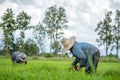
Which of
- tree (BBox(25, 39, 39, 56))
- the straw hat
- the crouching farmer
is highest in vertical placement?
the straw hat

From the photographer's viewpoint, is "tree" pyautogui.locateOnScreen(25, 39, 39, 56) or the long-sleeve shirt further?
"tree" pyautogui.locateOnScreen(25, 39, 39, 56)

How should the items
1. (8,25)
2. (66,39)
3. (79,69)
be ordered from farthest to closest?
(8,25) < (66,39) < (79,69)

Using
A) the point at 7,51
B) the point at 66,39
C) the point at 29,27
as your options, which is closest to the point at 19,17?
the point at 29,27

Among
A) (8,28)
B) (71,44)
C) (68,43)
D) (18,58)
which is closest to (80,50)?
(71,44)

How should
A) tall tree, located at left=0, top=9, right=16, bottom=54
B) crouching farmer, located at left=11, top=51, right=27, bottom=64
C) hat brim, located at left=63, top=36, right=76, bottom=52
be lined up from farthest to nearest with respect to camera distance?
tall tree, located at left=0, top=9, right=16, bottom=54 < crouching farmer, located at left=11, top=51, right=27, bottom=64 < hat brim, located at left=63, top=36, right=76, bottom=52

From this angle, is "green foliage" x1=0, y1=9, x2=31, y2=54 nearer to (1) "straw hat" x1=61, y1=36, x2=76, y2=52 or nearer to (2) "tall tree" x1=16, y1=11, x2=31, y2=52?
(2) "tall tree" x1=16, y1=11, x2=31, y2=52

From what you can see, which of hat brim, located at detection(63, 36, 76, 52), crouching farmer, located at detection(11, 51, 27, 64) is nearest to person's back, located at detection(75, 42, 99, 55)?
hat brim, located at detection(63, 36, 76, 52)

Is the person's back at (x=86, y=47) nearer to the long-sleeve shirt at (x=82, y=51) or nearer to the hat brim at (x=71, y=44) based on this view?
the long-sleeve shirt at (x=82, y=51)

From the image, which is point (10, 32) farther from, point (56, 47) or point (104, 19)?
point (104, 19)

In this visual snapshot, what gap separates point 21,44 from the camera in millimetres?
77812

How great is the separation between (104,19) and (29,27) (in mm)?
18582

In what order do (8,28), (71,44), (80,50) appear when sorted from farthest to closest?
(8,28) < (71,44) < (80,50)

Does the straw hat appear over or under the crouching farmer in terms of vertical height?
over

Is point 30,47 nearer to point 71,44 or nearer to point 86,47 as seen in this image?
point 86,47
